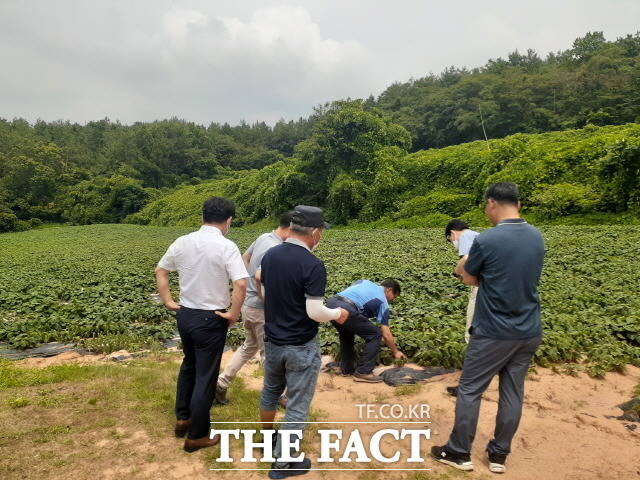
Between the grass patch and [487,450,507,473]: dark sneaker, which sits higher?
[487,450,507,473]: dark sneaker

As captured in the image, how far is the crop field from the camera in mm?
5914

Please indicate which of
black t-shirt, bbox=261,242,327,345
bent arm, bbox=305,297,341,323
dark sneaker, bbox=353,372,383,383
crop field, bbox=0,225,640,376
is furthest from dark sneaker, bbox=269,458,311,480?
crop field, bbox=0,225,640,376

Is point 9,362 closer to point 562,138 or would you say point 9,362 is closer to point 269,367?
point 269,367

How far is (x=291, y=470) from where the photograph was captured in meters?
3.34

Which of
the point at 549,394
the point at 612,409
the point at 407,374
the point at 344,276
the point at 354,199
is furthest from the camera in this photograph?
the point at 354,199

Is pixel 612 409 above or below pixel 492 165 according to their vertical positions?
below

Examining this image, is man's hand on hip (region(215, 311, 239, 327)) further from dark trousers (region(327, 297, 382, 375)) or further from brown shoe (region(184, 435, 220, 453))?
dark trousers (region(327, 297, 382, 375))

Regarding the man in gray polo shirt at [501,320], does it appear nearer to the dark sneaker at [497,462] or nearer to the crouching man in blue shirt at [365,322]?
the dark sneaker at [497,462]

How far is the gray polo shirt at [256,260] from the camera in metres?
4.43

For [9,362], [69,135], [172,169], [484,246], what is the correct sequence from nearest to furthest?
1. [484,246]
2. [9,362]
3. [172,169]
4. [69,135]

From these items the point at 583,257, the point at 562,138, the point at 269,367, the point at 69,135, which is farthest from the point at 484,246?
the point at 69,135

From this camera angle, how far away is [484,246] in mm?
3193

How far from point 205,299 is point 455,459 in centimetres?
236

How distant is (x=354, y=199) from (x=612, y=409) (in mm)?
29040
